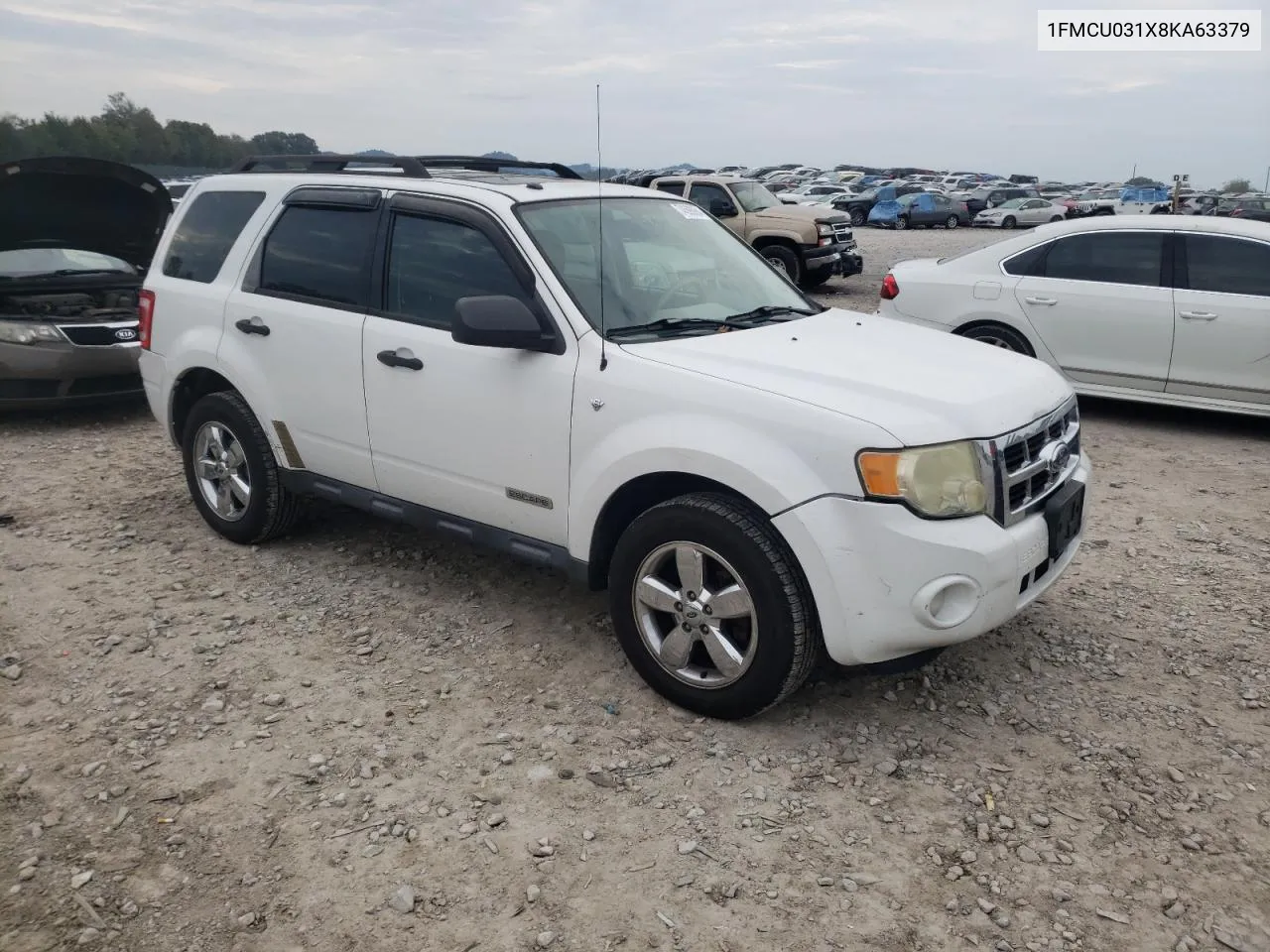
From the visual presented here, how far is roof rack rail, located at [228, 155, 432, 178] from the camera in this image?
4458 millimetres

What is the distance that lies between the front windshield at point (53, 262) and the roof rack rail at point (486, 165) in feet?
15.4

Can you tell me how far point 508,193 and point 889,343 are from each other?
1659 millimetres

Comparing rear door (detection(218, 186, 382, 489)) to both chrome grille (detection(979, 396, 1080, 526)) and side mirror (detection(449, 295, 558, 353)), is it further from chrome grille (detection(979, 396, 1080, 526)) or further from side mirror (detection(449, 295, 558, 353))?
chrome grille (detection(979, 396, 1080, 526))

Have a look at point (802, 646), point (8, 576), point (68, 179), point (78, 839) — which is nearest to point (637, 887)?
point (802, 646)

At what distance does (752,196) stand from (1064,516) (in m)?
12.8

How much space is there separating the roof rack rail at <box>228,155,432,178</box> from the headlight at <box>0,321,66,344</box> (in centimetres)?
306

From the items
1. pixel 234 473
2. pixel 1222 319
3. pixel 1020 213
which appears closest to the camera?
pixel 234 473

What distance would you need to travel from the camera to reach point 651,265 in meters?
4.12

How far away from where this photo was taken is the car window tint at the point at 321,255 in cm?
433

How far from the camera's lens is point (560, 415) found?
363 centimetres

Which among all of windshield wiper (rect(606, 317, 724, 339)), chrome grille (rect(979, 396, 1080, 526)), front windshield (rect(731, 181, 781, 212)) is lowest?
chrome grille (rect(979, 396, 1080, 526))

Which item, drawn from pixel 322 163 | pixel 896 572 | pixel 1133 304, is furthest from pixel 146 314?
pixel 1133 304

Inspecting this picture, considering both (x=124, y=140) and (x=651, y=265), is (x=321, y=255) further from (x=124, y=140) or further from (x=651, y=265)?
(x=124, y=140)

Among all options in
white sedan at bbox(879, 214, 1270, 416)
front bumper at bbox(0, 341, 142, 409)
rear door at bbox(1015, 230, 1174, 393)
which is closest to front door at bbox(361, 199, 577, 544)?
front bumper at bbox(0, 341, 142, 409)
